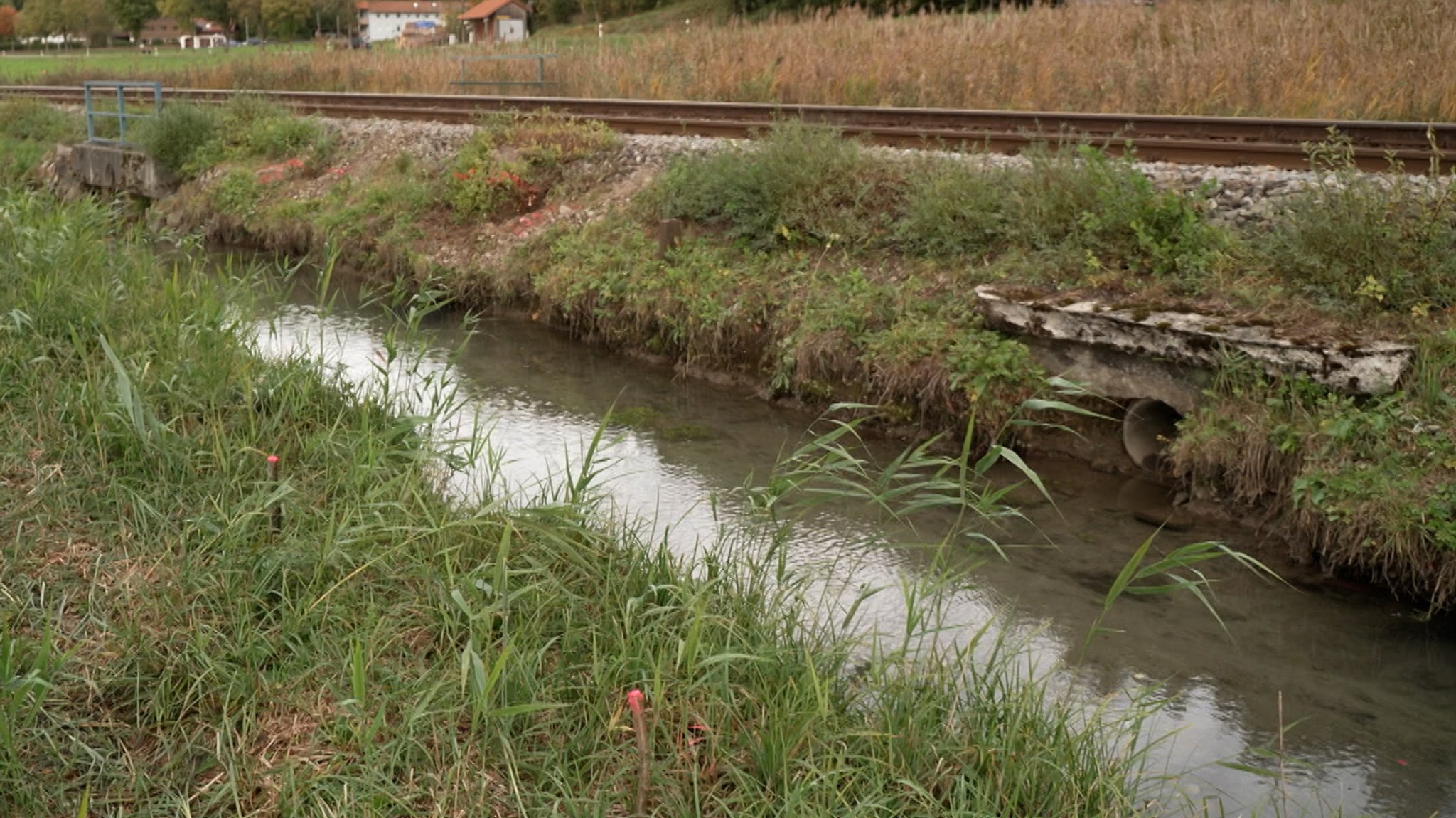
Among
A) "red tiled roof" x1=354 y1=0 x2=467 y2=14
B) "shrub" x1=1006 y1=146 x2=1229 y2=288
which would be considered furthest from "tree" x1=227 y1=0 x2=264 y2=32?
"shrub" x1=1006 y1=146 x2=1229 y2=288

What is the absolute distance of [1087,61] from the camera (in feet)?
47.5

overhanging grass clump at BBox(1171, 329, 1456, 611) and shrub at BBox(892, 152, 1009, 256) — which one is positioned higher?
shrub at BBox(892, 152, 1009, 256)

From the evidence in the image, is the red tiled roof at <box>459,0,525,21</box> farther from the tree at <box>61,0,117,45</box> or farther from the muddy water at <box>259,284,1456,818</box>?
the muddy water at <box>259,284,1456,818</box>

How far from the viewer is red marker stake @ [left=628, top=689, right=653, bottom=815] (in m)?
3.13

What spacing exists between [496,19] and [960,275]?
51064mm

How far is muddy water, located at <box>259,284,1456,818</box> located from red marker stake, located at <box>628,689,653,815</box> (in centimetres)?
118

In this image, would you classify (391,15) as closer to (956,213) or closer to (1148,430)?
(956,213)

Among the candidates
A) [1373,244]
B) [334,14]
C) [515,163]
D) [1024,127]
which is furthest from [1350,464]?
[334,14]

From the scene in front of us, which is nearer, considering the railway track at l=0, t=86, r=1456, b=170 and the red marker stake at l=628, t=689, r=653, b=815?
the red marker stake at l=628, t=689, r=653, b=815

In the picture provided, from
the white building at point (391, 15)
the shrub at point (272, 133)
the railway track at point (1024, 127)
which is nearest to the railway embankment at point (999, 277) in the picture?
the railway track at point (1024, 127)

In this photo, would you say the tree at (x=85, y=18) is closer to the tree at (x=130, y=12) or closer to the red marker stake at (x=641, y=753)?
the tree at (x=130, y=12)

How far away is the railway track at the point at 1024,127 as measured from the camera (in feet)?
30.6

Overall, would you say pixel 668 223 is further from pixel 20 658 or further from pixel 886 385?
pixel 20 658

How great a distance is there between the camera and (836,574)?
630 centimetres
